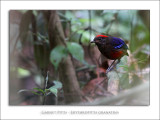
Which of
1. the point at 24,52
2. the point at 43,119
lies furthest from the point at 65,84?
the point at 24,52

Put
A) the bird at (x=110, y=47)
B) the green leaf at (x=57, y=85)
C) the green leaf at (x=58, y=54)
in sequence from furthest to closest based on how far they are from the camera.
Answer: the green leaf at (x=58, y=54) < the green leaf at (x=57, y=85) < the bird at (x=110, y=47)

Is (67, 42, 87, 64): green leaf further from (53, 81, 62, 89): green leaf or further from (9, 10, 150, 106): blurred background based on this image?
(53, 81, 62, 89): green leaf

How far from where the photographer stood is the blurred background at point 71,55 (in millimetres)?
1273

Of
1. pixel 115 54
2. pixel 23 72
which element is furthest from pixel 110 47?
pixel 23 72

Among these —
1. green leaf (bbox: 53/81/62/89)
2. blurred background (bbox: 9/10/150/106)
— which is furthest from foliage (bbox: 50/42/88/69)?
green leaf (bbox: 53/81/62/89)

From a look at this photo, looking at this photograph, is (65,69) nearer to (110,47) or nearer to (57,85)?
(57,85)

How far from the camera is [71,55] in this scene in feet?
4.67

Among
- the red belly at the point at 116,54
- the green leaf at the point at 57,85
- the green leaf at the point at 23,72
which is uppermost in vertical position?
the red belly at the point at 116,54

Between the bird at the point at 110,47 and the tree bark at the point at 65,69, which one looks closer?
the bird at the point at 110,47

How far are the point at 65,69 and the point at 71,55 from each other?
0.37 ft

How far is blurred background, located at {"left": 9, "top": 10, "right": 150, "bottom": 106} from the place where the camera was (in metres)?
1.27

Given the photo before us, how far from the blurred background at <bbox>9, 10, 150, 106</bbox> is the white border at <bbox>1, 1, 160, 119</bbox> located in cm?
3

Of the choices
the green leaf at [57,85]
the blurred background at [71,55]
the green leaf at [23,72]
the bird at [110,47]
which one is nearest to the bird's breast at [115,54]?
the bird at [110,47]

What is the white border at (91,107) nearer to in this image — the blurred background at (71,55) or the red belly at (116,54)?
the blurred background at (71,55)
